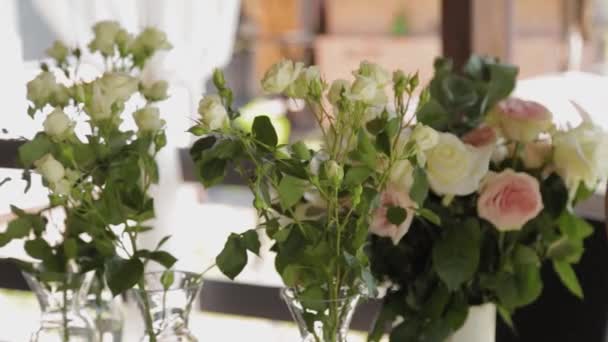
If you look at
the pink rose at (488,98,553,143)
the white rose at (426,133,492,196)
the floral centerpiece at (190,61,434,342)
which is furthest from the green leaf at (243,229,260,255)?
the pink rose at (488,98,553,143)

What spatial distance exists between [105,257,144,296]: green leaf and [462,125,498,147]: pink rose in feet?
1.17

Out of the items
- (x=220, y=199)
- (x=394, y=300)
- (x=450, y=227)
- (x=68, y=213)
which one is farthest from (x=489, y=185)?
(x=220, y=199)

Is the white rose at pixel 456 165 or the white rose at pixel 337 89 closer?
the white rose at pixel 337 89

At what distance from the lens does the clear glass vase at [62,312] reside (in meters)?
1.08

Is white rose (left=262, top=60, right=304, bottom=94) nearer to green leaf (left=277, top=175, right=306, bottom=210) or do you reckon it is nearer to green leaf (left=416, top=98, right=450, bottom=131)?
green leaf (left=277, top=175, right=306, bottom=210)

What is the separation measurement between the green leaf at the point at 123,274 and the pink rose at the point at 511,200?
13.9 inches

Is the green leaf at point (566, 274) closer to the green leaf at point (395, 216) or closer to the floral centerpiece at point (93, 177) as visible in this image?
the green leaf at point (395, 216)

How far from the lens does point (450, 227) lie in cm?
106

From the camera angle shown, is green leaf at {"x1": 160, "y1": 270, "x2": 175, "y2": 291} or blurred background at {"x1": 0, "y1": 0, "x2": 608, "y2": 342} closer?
green leaf at {"x1": 160, "y1": 270, "x2": 175, "y2": 291}

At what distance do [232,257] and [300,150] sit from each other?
12cm

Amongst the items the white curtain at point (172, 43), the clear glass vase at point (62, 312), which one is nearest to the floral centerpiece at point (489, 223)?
the clear glass vase at point (62, 312)

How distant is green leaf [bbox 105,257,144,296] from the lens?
1.01 meters

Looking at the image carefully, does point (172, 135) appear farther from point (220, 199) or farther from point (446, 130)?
point (220, 199)

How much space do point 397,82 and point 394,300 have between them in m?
0.32
